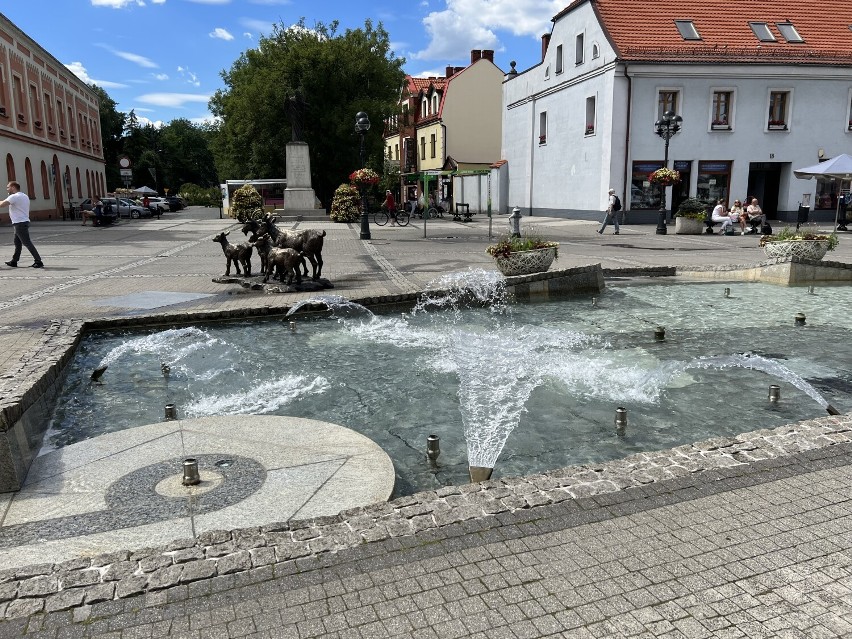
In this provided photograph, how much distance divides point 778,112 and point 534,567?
112 feet

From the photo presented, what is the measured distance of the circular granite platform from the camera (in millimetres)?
3482

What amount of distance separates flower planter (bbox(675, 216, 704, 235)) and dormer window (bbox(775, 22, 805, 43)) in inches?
527

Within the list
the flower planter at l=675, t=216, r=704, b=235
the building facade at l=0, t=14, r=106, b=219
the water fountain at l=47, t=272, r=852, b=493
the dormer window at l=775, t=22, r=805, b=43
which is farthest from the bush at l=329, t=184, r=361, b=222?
the water fountain at l=47, t=272, r=852, b=493

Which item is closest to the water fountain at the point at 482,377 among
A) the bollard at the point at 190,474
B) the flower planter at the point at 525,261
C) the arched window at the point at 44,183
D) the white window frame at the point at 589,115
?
the bollard at the point at 190,474

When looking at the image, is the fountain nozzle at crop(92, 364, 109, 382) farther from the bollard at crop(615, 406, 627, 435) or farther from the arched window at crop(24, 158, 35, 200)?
the arched window at crop(24, 158, 35, 200)

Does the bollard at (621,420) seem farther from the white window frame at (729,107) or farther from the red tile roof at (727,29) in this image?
the white window frame at (729,107)

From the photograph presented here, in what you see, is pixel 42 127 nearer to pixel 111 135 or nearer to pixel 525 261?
pixel 525 261

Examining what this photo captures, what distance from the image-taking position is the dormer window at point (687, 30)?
31.0 m

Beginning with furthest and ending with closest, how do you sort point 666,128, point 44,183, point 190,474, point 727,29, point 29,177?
point 44,183 → point 29,177 → point 727,29 → point 666,128 → point 190,474

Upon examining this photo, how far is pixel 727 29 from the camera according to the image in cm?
3119

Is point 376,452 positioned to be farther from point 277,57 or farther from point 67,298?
point 277,57

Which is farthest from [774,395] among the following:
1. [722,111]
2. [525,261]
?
[722,111]

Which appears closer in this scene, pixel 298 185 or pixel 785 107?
pixel 785 107

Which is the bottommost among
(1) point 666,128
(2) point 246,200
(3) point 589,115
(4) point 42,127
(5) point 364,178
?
(2) point 246,200
